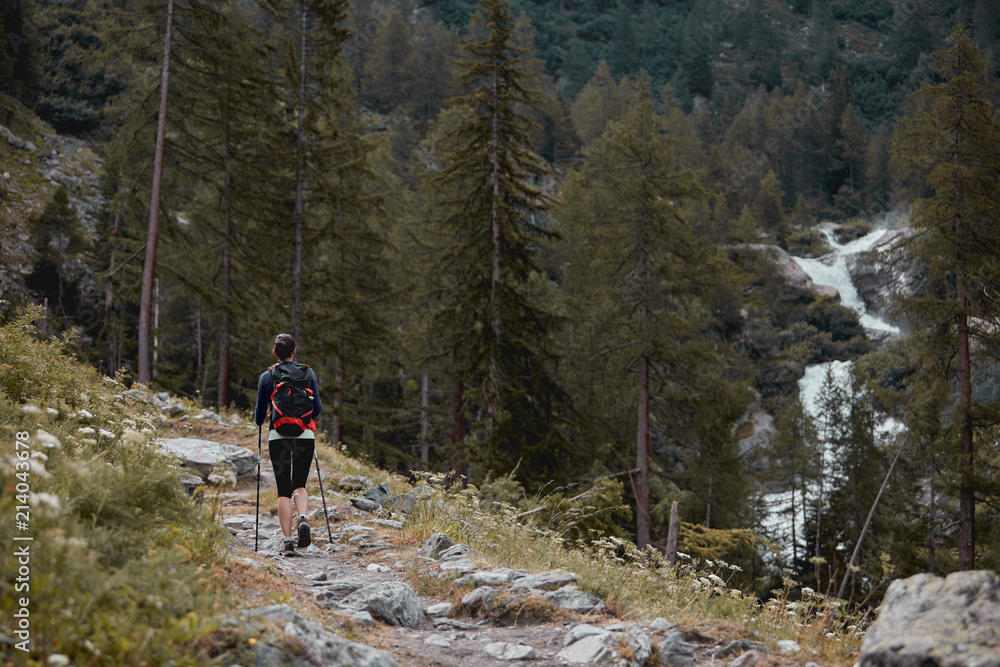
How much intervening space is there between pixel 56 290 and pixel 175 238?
67.4 ft

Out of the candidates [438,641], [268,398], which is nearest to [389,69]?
[268,398]

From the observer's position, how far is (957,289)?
51.2 ft

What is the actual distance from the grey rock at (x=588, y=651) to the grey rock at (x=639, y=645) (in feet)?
0.47

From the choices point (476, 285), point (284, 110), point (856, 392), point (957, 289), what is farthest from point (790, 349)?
point (284, 110)

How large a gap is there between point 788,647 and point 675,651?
2.69 feet

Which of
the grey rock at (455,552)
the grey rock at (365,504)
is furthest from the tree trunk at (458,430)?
the grey rock at (455,552)

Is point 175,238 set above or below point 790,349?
above

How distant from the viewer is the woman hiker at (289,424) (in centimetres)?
579

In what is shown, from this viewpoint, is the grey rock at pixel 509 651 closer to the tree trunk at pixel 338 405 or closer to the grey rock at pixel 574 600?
the grey rock at pixel 574 600

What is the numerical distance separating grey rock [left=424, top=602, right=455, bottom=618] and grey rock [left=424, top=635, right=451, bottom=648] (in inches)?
19.5

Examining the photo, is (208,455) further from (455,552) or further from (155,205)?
(155,205)

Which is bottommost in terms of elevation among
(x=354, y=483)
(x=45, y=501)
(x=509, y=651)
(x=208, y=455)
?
(x=354, y=483)

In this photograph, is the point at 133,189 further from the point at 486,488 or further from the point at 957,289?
the point at 957,289

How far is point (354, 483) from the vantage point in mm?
9688
